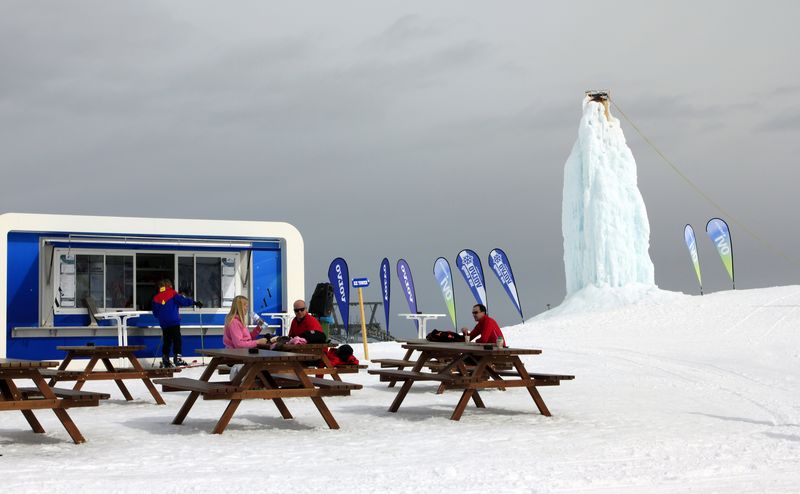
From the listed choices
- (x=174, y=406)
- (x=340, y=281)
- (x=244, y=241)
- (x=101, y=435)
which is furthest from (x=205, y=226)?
(x=101, y=435)

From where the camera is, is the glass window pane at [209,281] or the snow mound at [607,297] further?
the snow mound at [607,297]

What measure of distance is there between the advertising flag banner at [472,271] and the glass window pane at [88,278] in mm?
12093

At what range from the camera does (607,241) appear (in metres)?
35.9

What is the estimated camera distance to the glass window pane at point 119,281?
1584 centimetres

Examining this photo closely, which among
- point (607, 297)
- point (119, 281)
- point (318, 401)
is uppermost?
point (119, 281)

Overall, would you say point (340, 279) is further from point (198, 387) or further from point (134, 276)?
point (198, 387)

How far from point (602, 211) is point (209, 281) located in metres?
22.8

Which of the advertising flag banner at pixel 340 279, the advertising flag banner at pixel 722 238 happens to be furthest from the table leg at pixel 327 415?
the advertising flag banner at pixel 722 238

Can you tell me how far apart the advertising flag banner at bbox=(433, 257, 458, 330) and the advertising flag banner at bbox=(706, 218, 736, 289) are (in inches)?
461

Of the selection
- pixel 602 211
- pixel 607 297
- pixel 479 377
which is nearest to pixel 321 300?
pixel 479 377

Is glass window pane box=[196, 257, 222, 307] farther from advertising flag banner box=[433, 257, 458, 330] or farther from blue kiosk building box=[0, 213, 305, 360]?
advertising flag banner box=[433, 257, 458, 330]

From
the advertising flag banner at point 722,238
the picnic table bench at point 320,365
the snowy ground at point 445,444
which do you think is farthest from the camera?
the advertising flag banner at point 722,238

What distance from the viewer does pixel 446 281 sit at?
25812mm

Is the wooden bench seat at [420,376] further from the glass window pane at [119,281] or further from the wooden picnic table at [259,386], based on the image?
the glass window pane at [119,281]
